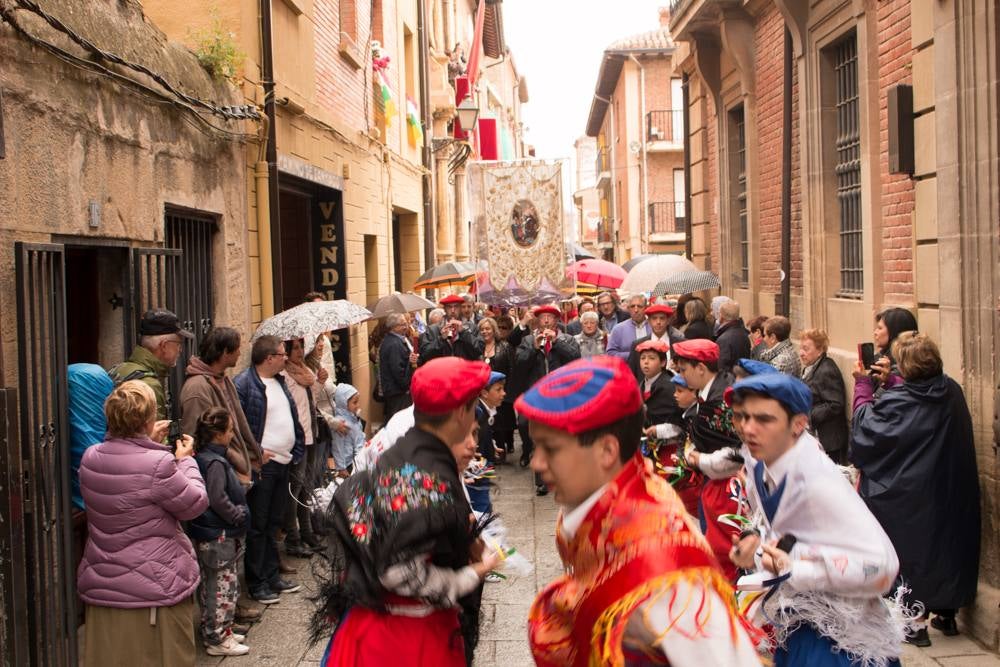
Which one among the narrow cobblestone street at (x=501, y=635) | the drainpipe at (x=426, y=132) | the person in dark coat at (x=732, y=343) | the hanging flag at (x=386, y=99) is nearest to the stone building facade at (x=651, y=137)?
the drainpipe at (x=426, y=132)

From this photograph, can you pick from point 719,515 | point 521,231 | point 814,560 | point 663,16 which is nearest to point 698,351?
point 719,515

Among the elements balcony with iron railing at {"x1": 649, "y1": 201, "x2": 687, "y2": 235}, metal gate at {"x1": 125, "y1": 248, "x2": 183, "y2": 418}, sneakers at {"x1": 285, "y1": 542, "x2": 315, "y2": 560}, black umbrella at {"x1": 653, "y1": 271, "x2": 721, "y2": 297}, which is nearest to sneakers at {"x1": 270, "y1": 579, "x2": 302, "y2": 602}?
sneakers at {"x1": 285, "y1": 542, "x2": 315, "y2": 560}

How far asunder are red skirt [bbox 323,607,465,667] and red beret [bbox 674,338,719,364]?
10.7ft

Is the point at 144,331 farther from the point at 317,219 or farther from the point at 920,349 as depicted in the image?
the point at 317,219

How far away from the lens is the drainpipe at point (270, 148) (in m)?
10.0

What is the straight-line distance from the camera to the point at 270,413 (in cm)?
764

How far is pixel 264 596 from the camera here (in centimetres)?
747

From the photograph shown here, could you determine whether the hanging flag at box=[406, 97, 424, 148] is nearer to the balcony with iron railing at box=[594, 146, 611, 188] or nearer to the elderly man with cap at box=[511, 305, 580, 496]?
the elderly man with cap at box=[511, 305, 580, 496]

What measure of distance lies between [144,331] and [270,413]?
1.54 m

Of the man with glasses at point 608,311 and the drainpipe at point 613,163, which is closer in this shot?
the man with glasses at point 608,311

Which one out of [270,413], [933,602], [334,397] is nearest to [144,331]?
[270,413]

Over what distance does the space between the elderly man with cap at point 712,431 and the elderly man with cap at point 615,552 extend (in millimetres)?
2552

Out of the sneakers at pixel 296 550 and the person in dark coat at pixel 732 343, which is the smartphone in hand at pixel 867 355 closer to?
the person in dark coat at pixel 732 343

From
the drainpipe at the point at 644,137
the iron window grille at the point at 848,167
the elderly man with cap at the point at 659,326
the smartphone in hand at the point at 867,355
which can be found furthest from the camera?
the drainpipe at the point at 644,137
